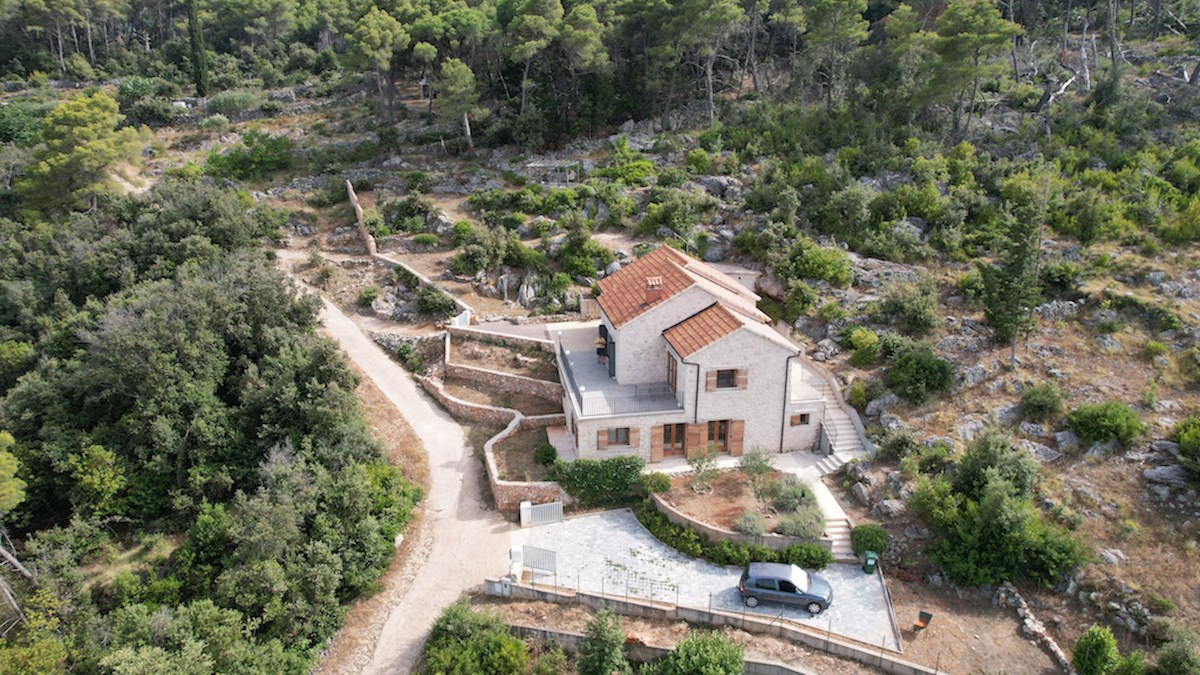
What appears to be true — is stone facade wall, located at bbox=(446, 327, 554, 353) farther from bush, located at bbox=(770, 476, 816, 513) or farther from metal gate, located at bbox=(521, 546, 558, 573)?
bush, located at bbox=(770, 476, 816, 513)

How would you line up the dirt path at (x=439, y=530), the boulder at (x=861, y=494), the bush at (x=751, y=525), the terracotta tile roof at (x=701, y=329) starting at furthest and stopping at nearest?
the terracotta tile roof at (x=701, y=329) → the boulder at (x=861, y=494) → the bush at (x=751, y=525) → the dirt path at (x=439, y=530)

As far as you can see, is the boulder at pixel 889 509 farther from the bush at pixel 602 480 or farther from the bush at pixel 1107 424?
the bush at pixel 602 480

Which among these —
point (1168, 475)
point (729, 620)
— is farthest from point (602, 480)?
point (1168, 475)

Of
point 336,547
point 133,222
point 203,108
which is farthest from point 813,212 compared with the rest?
point 203,108

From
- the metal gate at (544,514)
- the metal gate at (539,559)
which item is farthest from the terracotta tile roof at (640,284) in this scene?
the metal gate at (539,559)

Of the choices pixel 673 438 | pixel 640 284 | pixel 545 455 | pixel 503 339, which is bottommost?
pixel 545 455

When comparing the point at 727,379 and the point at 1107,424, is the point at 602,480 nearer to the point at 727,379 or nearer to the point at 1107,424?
the point at 727,379

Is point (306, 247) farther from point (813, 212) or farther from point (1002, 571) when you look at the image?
point (1002, 571)
